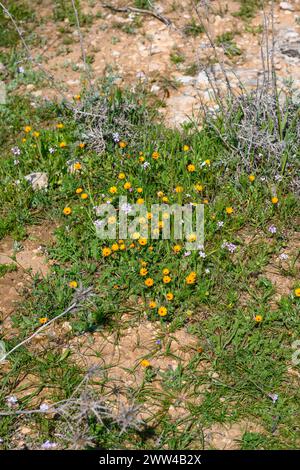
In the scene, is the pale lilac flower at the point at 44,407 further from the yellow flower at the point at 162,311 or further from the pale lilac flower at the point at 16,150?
the pale lilac flower at the point at 16,150

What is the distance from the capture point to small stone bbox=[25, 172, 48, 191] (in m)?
5.27

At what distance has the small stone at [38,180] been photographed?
5269mm

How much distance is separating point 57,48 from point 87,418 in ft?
15.2

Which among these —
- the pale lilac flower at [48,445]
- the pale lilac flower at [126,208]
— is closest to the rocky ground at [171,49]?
the pale lilac flower at [126,208]

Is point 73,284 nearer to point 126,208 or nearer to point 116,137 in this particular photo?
point 126,208

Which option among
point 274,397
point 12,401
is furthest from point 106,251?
point 274,397

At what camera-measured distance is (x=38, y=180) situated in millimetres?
5289

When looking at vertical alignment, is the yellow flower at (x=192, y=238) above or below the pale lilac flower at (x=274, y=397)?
above

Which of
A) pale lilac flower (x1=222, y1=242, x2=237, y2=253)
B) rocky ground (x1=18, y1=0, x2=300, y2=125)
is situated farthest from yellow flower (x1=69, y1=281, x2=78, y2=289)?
rocky ground (x1=18, y1=0, x2=300, y2=125)

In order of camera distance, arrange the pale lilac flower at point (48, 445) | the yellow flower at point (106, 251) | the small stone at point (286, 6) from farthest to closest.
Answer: the small stone at point (286, 6) → the yellow flower at point (106, 251) → the pale lilac flower at point (48, 445)

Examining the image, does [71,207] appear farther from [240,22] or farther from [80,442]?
[240,22]

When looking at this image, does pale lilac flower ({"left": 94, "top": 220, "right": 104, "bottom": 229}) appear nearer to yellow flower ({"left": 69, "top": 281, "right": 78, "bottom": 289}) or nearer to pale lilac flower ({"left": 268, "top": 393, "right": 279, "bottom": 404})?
yellow flower ({"left": 69, "top": 281, "right": 78, "bottom": 289})

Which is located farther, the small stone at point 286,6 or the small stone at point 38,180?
the small stone at point 286,6
